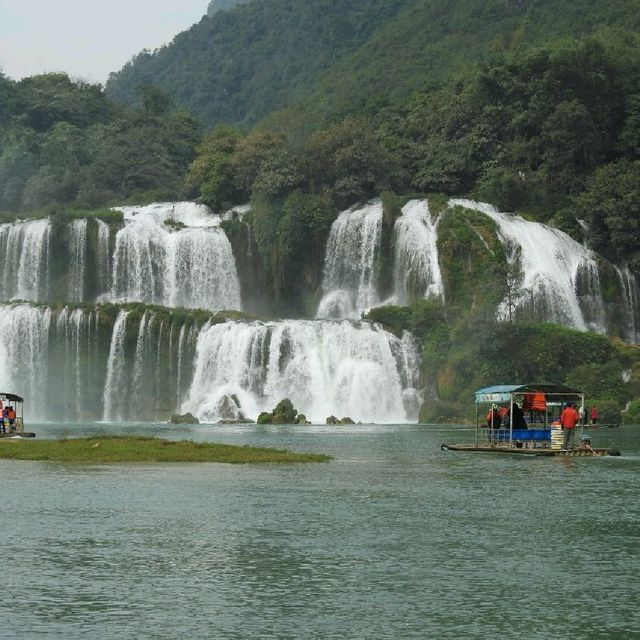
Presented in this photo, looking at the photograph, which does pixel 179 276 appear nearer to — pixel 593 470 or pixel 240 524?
Result: pixel 593 470

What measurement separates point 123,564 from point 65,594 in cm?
241

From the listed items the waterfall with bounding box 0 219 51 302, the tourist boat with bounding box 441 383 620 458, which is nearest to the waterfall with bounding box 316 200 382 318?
the waterfall with bounding box 0 219 51 302

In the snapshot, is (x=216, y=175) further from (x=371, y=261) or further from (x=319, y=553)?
(x=319, y=553)

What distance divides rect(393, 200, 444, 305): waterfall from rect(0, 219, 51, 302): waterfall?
24.1 metres

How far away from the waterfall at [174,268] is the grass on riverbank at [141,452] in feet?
155

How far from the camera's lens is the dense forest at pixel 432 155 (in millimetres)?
79875

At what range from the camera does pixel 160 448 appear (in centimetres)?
4628

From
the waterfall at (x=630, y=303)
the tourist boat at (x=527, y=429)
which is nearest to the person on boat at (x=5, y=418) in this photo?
the tourist boat at (x=527, y=429)

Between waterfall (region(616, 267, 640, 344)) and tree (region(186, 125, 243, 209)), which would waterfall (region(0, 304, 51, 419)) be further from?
waterfall (region(616, 267, 640, 344))

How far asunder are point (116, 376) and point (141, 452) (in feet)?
128

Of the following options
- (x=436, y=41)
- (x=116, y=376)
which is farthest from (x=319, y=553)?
(x=436, y=41)

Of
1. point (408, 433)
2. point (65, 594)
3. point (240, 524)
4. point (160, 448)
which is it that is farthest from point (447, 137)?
point (65, 594)

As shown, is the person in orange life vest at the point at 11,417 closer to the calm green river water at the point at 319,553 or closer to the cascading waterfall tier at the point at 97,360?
the calm green river water at the point at 319,553

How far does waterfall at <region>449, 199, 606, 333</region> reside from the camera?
8712 cm
